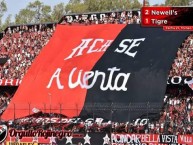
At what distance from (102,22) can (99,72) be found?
28.0 feet

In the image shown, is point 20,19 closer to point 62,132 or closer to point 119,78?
point 119,78

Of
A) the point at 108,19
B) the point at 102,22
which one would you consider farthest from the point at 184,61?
the point at 102,22

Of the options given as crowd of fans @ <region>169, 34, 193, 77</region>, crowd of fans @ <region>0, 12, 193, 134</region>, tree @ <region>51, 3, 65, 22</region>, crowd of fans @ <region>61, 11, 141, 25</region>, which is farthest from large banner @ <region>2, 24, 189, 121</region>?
tree @ <region>51, 3, 65, 22</region>

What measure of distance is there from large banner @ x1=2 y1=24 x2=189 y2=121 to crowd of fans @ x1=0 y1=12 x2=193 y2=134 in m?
0.81

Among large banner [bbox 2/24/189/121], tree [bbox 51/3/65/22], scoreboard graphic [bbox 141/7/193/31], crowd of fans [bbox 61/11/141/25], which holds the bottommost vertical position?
large banner [bbox 2/24/189/121]

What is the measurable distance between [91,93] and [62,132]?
355 inches

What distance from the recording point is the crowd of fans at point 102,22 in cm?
3487

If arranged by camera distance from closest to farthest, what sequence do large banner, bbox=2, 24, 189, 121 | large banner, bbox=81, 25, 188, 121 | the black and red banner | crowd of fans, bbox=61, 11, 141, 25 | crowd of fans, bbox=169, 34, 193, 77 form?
the black and red banner, large banner, bbox=81, 25, 188, 121, large banner, bbox=2, 24, 189, 121, crowd of fans, bbox=169, 34, 193, 77, crowd of fans, bbox=61, 11, 141, 25

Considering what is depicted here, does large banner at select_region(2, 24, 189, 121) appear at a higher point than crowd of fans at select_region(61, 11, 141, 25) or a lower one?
lower

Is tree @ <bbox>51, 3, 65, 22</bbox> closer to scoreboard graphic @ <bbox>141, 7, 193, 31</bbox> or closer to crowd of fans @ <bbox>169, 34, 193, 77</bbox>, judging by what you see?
crowd of fans @ <bbox>169, 34, 193, 77</bbox>

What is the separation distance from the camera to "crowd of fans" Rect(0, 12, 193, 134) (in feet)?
114

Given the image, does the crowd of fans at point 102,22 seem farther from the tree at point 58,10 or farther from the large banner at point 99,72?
the tree at point 58,10

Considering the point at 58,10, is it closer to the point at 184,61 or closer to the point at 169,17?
the point at 184,61

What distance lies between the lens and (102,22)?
5066 centimetres
